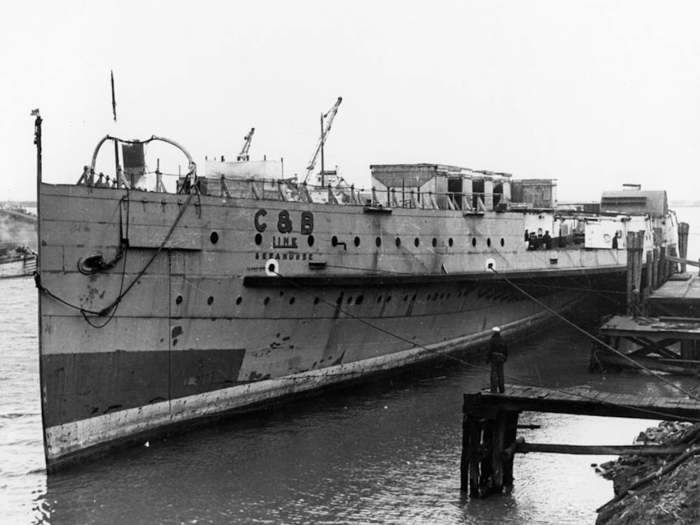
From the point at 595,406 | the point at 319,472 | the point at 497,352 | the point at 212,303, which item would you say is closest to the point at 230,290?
the point at 212,303

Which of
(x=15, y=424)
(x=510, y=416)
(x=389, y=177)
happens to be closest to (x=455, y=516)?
(x=510, y=416)

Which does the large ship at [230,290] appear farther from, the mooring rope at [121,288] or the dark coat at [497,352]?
the dark coat at [497,352]

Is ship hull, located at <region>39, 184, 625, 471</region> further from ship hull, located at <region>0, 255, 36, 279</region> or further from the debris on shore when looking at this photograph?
ship hull, located at <region>0, 255, 36, 279</region>

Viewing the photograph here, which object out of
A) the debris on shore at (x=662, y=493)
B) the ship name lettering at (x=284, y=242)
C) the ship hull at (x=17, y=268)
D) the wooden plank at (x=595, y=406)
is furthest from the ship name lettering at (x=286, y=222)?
the ship hull at (x=17, y=268)

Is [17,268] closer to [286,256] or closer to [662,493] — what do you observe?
[286,256]

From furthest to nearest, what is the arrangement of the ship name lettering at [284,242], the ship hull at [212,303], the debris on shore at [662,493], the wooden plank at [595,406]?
the ship name lettering at [284,242] → the ship hull at [212,303] → the wooden plank at [595,406] → the debris on shore at [662,493]

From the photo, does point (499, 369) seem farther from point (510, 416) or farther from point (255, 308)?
point (255, 308)

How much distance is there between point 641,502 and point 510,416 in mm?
2822

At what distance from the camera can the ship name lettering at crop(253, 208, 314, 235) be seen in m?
16.9

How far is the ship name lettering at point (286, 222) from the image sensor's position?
16.9 metres

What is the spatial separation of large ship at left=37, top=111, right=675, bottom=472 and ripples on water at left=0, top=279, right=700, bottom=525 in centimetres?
76

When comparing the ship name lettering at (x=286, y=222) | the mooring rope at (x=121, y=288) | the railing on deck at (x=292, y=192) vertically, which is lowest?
the mooring rope at (x=121, y=288)

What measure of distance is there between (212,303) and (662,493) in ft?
30.2

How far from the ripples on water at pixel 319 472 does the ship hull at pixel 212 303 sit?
720mm
